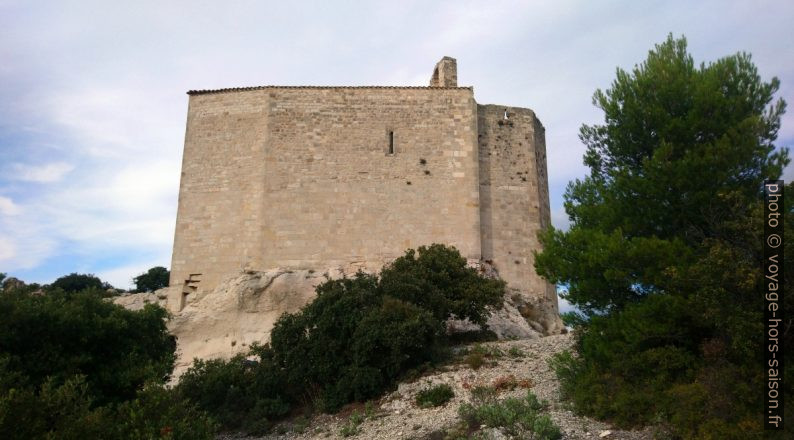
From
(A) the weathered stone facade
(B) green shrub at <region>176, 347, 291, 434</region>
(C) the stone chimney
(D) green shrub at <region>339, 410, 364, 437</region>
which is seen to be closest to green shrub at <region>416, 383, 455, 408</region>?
(D) green shrub at <region>339, 410, 364, 437</region>

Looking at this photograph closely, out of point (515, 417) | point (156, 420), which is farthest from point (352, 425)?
point (156, 420)

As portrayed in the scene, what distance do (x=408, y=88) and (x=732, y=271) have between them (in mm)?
14510

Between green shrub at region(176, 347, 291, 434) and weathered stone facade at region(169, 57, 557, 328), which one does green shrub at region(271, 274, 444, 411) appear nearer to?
green shrub at region(176, 347, 291, 434)

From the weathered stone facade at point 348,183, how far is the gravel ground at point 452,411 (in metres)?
6.19

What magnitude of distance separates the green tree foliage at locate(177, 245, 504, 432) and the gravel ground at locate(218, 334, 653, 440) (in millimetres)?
603

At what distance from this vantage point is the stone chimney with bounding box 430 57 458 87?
2208cm

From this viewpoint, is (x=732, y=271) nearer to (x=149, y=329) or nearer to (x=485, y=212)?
(x=149, y=329)

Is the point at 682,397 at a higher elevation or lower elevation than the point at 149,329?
lower

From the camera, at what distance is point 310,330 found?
49.3 ft

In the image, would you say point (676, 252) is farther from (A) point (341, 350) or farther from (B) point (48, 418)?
(B) point (48, 418)

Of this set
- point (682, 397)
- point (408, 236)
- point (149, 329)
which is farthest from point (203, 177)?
point (682, 397)

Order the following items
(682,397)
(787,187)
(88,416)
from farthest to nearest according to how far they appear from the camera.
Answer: (787,187) → (682,397) → (88,416)

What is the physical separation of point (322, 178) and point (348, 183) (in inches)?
34.3

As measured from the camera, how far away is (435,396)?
40.5 feet
